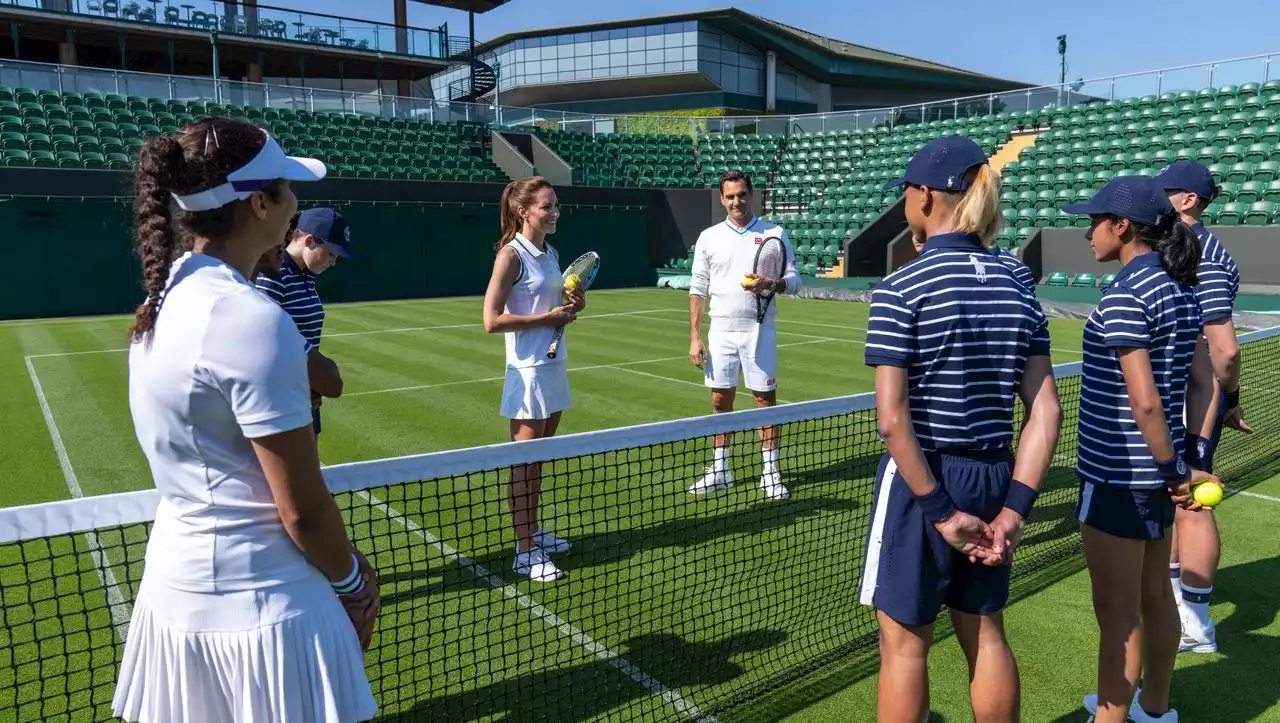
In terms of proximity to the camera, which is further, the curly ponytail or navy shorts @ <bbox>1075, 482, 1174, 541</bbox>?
navy shorts @ <bbox>1075, 482, 1174, 541</bbox>

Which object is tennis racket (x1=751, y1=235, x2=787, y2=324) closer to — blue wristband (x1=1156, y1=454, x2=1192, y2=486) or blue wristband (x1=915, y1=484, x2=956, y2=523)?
blue wristband (x1=1156, y1=454, x2=1192, y2=486)

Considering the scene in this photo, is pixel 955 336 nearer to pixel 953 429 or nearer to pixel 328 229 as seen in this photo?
pixel 953 429

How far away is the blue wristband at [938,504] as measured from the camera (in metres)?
2.63

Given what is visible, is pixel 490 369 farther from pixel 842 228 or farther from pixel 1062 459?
pixel 842 228

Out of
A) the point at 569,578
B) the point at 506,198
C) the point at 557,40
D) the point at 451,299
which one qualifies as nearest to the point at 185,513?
the point at 569,578

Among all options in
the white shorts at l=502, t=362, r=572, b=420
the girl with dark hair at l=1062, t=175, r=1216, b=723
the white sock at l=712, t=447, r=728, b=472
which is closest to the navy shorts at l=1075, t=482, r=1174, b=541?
the girl with dark hair at l=1062, t=175, r=1216, b=723

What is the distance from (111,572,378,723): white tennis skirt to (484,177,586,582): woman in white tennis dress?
10.1 ft

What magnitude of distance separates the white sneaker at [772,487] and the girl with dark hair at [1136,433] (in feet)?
10.5

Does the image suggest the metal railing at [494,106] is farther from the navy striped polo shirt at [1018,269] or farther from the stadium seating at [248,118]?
the navy striped polo shirt at [1018,269]

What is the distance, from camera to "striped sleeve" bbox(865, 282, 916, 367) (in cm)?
265

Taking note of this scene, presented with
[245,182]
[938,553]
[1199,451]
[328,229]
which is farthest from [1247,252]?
[245,182]

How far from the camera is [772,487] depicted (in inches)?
255

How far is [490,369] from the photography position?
41.5ft

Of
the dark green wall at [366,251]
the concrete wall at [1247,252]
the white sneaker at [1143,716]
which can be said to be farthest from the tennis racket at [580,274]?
the dark green wall at [366,251]
